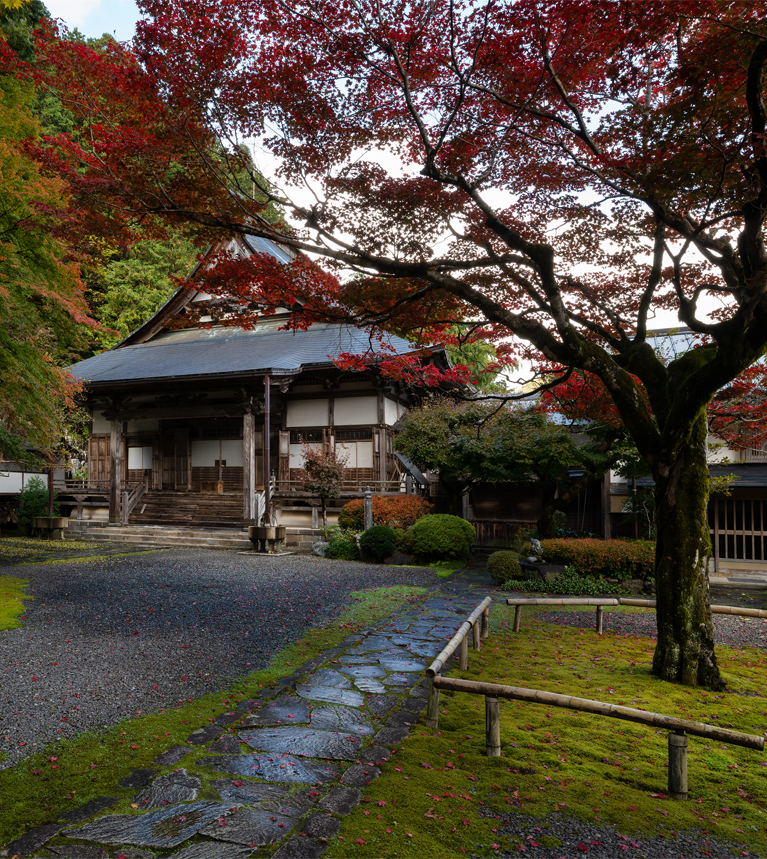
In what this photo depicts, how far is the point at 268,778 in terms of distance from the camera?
3547 mm

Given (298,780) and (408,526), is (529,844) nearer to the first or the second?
(298,780)

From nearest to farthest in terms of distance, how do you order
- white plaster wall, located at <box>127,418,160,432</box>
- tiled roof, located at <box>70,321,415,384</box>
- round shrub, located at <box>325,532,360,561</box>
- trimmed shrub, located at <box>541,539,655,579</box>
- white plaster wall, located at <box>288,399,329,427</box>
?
trimmed shrub, located at <box>541,539,655,579</box>, round shrub, located at <box>325,532,360,561</box>, tiled roof, located at <box>70,321,415,384</box>, white plaster wall, located at <box>288,399,329,427</box>, white plaster wall, located at <box>127,418,160,432</box>

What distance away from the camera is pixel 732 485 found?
12836mm

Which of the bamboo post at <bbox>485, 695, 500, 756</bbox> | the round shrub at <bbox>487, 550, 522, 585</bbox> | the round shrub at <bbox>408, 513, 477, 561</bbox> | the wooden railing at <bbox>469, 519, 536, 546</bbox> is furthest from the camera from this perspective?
the wooden railing at <bbox>469, 519, 536, 546</bbox>

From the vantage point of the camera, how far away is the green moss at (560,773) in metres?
3.09

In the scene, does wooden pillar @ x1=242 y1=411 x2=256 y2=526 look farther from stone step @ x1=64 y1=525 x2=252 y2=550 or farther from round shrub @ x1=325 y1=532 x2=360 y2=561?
round shrub @ x1=325 y1=532 x2=360 y2=561

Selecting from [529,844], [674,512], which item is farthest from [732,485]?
[529,844]

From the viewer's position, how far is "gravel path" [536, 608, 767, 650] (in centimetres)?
782

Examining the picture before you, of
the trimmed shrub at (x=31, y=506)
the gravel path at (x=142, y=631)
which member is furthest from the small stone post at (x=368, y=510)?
the trimmed shrub at (x=31, y=506)

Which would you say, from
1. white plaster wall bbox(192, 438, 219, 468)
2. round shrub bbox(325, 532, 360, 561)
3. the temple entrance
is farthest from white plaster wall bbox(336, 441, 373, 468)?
the temple entrance

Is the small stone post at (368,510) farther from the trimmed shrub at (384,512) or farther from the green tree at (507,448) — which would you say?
the green tree at (507,448)

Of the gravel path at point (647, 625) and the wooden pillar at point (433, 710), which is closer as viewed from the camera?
the wooden pillar at point (433, 710)

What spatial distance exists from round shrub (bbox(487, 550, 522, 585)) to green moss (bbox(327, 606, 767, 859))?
17.8ft

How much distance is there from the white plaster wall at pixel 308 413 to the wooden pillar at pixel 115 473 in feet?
20.0
